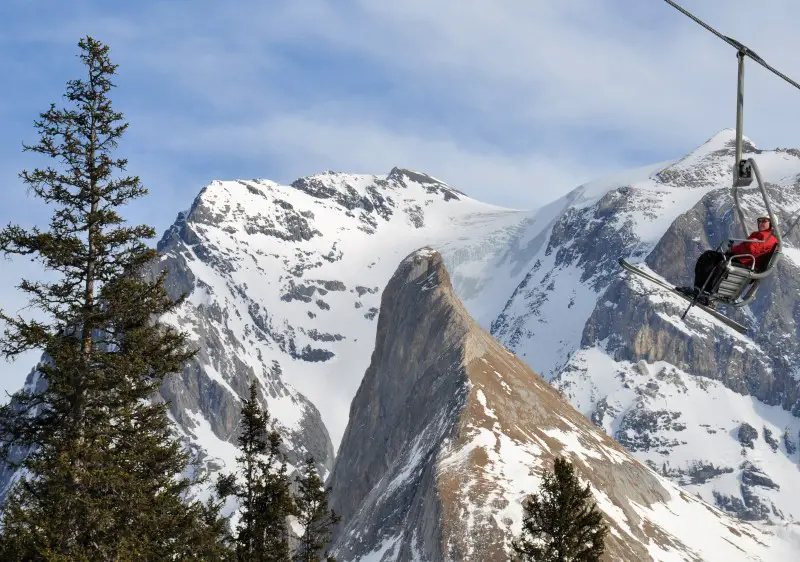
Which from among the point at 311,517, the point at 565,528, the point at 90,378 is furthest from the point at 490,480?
the point at 90,378

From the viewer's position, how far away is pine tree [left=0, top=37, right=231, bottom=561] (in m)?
24.7

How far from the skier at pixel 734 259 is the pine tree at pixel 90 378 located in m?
11.9

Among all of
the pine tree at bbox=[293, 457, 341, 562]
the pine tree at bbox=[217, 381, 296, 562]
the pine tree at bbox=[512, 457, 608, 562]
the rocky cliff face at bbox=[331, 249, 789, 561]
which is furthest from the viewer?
the rocky cliff face at bbox=[331, 249, 789, 561]

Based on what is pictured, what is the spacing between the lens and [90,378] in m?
25.8

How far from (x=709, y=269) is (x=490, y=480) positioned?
126026 millimetres

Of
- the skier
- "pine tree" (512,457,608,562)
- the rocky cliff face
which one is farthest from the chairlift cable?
the rocky cliff face

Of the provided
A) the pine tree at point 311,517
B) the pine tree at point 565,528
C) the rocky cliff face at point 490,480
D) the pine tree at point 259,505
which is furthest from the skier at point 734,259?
the rocky cliff face at point 490,480

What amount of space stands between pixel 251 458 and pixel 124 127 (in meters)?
19.1

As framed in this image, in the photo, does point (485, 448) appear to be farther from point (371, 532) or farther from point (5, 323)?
point (5, 323)

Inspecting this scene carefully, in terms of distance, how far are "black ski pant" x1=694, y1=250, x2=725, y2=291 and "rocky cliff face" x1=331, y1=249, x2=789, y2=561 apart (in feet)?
360

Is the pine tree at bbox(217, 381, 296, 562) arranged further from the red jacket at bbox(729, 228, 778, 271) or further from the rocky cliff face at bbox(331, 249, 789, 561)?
the rocky cliff face at bbox(331, 249, 789, 561)

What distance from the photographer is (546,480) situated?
4553 cm

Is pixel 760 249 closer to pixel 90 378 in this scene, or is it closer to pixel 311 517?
pixel 90 378

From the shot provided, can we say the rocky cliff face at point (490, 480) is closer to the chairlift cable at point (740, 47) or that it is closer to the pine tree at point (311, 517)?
the pine tree at point (311, 517)
